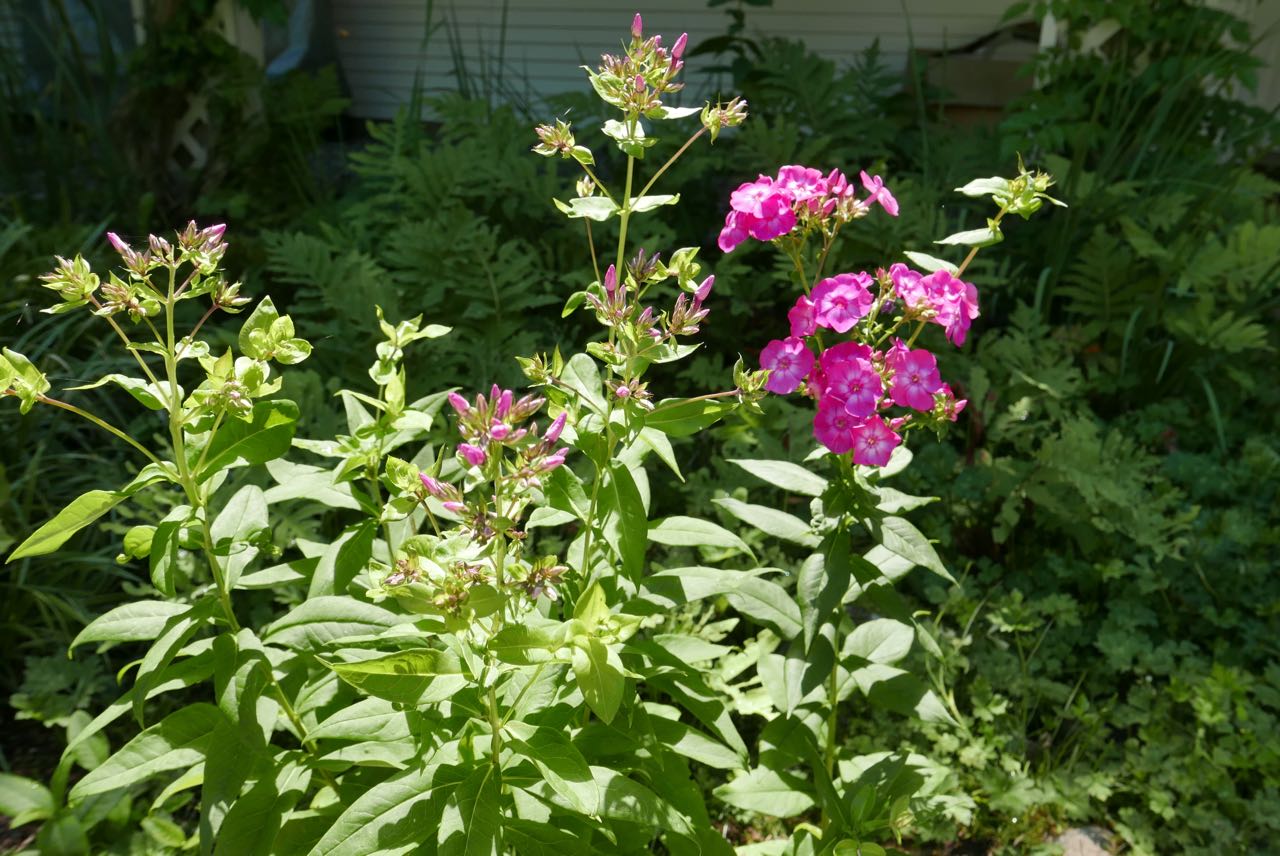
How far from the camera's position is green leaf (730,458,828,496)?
5.79ft

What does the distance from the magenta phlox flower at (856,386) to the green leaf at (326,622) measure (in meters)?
0.71

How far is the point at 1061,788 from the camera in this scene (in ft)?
7.56

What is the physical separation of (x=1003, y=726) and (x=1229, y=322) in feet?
5.15

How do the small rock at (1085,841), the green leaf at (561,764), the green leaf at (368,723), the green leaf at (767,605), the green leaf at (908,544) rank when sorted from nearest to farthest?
the green leaf at (561,764) → the green leaf at (368,723) → the green leaf at (908,544) → the green leaf at (767,605) → the small rock at (1085,841)

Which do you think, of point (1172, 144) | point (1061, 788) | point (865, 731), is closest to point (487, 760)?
point (865, 731)

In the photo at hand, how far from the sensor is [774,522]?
6.01ft

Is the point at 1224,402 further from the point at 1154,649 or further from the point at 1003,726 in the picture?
the point at 1003,726

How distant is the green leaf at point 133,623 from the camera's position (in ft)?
5.19

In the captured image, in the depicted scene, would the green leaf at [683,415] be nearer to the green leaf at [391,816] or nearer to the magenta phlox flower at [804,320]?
the magenta phlox flower at [804,320]

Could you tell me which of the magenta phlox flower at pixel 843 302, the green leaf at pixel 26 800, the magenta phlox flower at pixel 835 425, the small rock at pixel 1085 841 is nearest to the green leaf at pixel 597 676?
the magenta phlox flower at pixel 835 425

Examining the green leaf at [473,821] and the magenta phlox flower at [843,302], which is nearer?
the green leaf at [473,821]

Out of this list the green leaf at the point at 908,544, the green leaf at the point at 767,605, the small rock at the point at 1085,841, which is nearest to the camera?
the green leaf at the point at 908,544

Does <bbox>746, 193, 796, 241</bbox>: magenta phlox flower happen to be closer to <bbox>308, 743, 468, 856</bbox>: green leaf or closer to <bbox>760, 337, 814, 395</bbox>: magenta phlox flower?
<bbox>760, 337, 814, 395</bbox>: magenta phlox flower

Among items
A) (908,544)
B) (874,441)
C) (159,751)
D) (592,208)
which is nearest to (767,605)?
(908,544)
